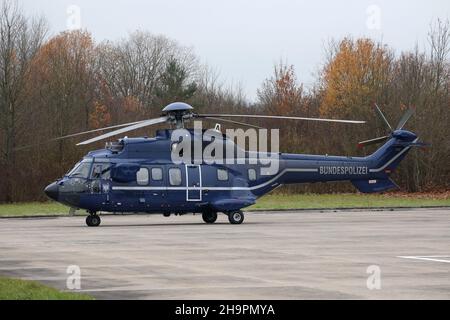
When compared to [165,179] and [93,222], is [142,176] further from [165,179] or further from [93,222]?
[93,222]

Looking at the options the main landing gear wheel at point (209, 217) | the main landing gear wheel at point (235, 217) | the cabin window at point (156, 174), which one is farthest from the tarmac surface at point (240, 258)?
the cabin window at point (156, 174)

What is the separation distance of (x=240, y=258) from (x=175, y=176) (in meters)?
12.6

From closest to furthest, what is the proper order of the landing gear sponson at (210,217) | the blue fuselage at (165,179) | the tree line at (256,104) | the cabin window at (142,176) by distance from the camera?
1. the blue fuselage at (165,179)
2. the landing gear sponson at (210,217)
3. the cabin window at (142,176)
4. the tree line at (256,104)

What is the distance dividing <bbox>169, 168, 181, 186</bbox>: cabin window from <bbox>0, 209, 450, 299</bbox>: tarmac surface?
4.90 ft

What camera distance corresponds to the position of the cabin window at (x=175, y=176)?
3105cm

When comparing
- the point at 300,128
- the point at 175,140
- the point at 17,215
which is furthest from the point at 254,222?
the point at 300,128

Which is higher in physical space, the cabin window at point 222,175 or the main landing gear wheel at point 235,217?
the cabin window at point 222,175

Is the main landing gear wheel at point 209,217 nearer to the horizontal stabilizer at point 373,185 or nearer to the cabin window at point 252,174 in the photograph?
the cabin window at point 252,174

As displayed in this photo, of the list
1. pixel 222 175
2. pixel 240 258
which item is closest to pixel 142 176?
pixel 222 175

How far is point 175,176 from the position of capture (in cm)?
3116

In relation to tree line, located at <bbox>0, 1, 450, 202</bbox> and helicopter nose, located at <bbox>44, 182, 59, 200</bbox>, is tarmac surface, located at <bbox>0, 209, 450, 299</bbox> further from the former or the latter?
tree line, located at <bbox>0, 1, 450, 202</bbox>

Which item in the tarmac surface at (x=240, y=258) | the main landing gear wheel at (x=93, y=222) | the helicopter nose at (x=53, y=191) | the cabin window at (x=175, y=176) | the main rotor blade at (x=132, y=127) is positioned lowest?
the tarmac surface at (x=240, y=258)

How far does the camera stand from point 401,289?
45.1 feet

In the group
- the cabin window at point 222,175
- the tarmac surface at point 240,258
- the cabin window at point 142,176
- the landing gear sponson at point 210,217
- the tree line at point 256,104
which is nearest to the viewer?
the tarmac surface at point 240,258
